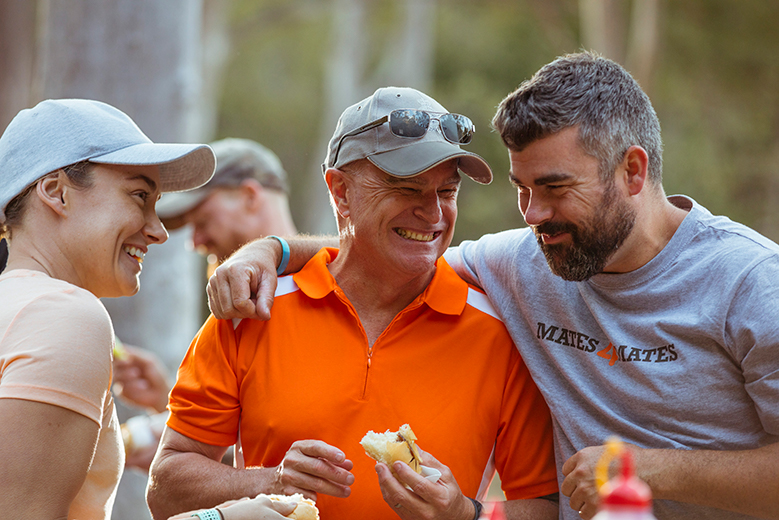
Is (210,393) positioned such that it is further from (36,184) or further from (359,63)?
(359,63)

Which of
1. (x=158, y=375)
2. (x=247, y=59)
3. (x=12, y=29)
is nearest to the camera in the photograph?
(x=158, y=375)

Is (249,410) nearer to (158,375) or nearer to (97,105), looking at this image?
(97,105)

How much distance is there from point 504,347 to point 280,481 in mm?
1019

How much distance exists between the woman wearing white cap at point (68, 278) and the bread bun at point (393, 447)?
41 centimetres

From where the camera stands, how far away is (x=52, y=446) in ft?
6.84

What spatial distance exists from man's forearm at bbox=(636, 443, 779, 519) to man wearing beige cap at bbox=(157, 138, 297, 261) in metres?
3.11

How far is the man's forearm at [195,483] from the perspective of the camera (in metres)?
2.80

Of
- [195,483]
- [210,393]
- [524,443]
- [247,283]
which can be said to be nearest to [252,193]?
[247,283]

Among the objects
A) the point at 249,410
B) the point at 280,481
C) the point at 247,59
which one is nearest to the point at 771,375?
the point at 280,481

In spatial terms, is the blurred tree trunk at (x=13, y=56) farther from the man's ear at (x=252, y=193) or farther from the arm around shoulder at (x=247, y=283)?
the arm around shoulder at (x=247, y=283)

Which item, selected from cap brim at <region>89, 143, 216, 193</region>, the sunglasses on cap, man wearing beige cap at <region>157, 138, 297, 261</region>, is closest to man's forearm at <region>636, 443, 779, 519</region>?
the sunglasses on cap

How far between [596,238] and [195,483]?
1684 mm

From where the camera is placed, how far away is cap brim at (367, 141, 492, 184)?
9.80 ft

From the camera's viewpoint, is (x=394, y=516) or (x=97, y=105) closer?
(x=97, y=105)
